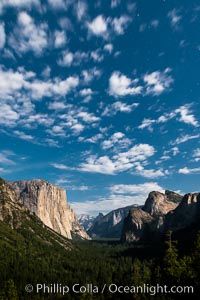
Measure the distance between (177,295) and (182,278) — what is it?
28.1m

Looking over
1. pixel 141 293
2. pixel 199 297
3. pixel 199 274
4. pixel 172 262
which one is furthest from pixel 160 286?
pixel 172 262

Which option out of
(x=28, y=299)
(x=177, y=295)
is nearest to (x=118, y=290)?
(x=28, y=299)

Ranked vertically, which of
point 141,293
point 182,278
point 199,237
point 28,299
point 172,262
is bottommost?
point 28,299

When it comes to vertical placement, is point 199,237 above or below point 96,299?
above

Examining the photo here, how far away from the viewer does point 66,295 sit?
637ft

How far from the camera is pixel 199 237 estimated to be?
312 ft

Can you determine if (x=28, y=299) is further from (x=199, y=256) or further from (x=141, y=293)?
(x=199, y=256)

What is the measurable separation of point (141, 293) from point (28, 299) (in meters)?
78.1

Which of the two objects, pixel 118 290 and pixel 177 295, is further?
pixel 118 290

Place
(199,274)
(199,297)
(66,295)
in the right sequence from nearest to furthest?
(199,274) → (199,297) → (66,295)

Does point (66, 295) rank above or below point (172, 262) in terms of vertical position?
below

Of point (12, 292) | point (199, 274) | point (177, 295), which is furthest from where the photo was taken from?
point (177, 295)

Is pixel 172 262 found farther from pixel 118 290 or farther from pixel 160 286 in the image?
pixel 118 290

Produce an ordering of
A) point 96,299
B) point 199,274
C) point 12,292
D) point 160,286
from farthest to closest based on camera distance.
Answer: point 96,299, point 160,286, point 12,292, point 199,274
